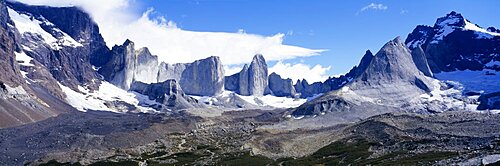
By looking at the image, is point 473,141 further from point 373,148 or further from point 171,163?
point 171,163

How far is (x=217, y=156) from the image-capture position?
596 feet

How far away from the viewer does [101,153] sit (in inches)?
7776

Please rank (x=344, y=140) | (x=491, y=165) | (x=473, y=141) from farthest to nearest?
(x=344, y=140) → (x=473, y=141) → (x=491, y=165)

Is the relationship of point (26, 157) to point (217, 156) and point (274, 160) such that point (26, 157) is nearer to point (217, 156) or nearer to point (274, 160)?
point (217, 156)

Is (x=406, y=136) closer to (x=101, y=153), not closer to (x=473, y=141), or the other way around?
(x=473, y=141)

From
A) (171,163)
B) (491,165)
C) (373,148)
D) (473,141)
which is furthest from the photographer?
(171,163)

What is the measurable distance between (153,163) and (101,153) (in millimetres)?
32804

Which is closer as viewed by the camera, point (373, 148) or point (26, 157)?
point (373, 148)

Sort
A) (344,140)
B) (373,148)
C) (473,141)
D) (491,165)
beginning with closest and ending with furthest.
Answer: (491,165) < (473,141) < (373,148) < (344,140)

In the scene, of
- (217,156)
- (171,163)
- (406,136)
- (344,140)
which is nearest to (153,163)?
(171,163)

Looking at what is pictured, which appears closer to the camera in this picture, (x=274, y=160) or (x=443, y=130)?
(x=274, y=160)

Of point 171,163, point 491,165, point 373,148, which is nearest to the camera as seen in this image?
point 491,165

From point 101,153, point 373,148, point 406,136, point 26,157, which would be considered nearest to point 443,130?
point 406,136

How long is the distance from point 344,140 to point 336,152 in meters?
24.9
